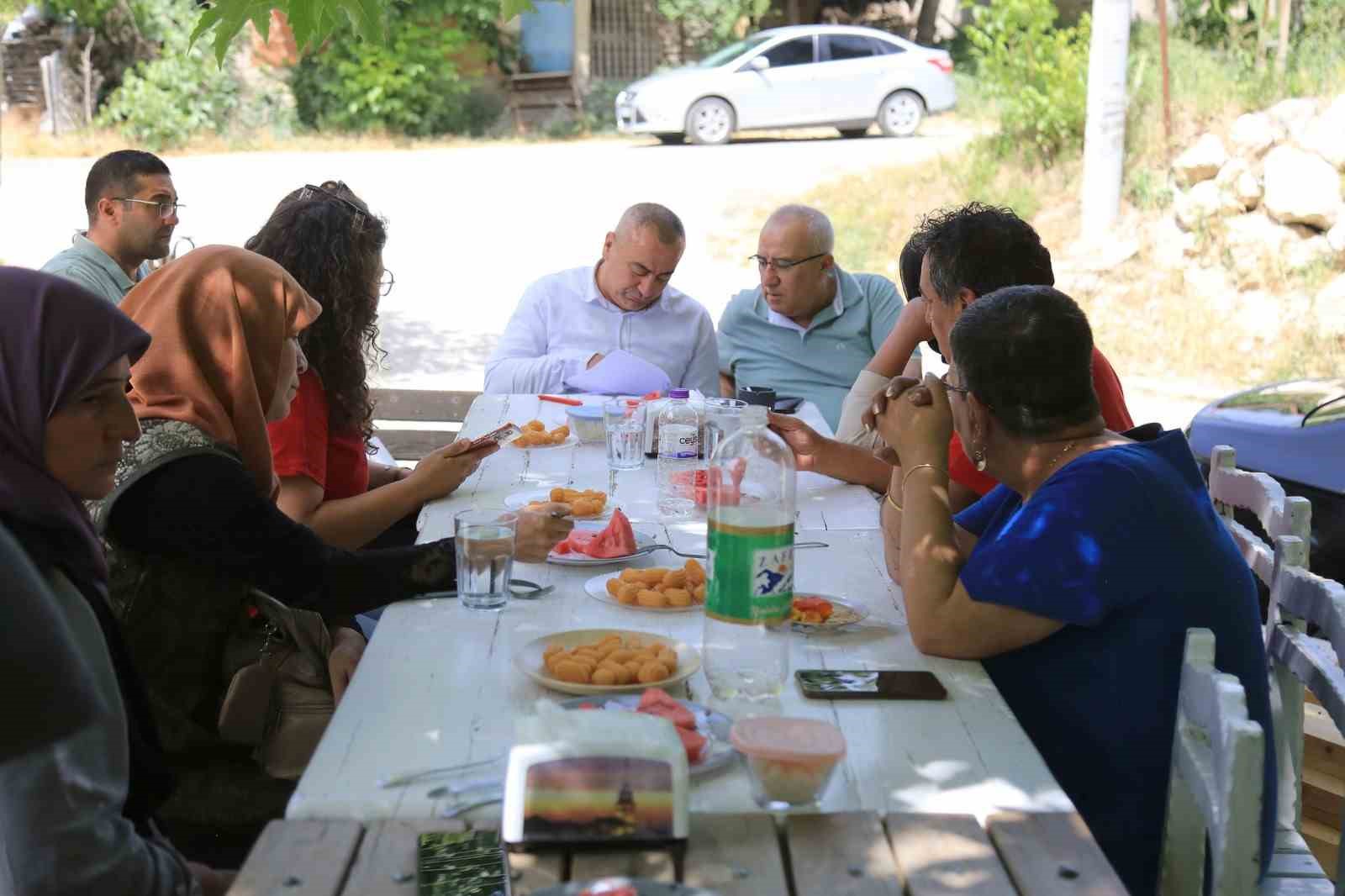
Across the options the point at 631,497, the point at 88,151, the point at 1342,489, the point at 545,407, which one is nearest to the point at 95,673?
the point at 631,497

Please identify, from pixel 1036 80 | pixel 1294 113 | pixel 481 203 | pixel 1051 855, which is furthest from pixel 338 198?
pixel 481 203

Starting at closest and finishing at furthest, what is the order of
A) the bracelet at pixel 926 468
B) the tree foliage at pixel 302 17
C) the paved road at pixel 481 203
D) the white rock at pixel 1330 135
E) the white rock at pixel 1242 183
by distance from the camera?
the bracelet at pixel 926 468 → the tree foliage at pixel 302 17 → the white rock at pixel 1330 135 → the white rock at pixel 1242 183 → the paved road at pixel 481 203

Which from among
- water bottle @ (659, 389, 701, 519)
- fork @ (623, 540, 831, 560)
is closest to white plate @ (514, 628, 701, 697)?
fork @ (623, 540, 831, 560)

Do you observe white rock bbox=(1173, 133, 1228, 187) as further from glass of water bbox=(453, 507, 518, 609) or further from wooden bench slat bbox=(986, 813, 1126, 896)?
wooden bench slat bbox=(986, 813, 1126, 896)

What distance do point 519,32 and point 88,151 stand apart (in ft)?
20.3

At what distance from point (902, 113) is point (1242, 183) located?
6799 millimetres

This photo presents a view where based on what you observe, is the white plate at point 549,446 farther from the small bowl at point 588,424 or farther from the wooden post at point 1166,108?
the wooden post at point 1166,108

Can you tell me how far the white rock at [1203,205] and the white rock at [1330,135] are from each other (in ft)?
2.03

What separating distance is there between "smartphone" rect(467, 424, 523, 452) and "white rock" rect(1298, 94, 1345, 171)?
794 cm

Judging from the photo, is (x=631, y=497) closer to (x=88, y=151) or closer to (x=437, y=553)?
(x=437, y=553)

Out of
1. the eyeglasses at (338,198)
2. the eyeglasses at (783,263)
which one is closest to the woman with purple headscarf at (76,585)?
the eyeglasses at (338,198)

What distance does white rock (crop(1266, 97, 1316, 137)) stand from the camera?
1038cm

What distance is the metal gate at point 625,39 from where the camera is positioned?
20703 mm

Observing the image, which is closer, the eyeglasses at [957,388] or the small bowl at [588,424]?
the eyeglasses at [957,388]
